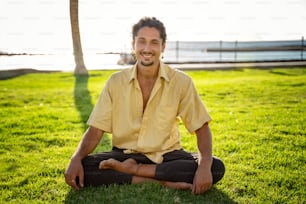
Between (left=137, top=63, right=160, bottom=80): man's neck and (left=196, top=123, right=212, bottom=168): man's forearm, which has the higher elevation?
(left=137, top=63, right=160, bottom=80): man's neck

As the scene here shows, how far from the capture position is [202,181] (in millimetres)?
3609

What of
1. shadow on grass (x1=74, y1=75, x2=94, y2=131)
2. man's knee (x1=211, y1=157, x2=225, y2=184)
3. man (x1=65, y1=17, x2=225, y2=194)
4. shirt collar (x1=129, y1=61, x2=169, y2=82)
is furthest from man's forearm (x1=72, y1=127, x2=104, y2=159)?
shadow on grass (x1=74, y1=75, x2=94, y2=131)

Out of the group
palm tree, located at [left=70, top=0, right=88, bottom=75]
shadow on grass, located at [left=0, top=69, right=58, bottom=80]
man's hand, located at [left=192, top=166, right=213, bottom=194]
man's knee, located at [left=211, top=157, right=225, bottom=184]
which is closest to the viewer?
man's hand, located at [left=192, top=166, right=213, bottom=194]

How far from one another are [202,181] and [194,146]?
1963mm

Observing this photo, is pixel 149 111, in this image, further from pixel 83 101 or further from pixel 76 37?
pixel 76 37

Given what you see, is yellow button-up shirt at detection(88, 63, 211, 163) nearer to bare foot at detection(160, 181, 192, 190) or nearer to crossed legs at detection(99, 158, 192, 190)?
crossed legs at detection(99, 158, 192, 190)

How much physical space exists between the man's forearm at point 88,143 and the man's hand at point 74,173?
0.06 meters

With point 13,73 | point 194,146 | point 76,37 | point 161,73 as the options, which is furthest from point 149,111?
point 13,73

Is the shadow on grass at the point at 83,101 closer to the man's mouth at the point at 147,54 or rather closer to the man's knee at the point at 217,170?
the man's mouth at the point at 147,54

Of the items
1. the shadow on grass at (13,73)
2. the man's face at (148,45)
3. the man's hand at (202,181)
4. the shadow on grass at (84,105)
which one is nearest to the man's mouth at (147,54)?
the man's face at (148,45)

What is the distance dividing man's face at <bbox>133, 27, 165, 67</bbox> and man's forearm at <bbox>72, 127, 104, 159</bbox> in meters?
0.79

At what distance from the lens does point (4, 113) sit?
7688mm

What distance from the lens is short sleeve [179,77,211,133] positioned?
12.8ft

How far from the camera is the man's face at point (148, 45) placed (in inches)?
150
